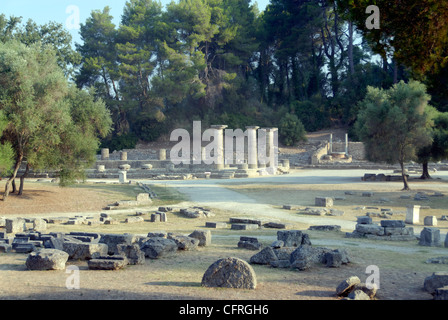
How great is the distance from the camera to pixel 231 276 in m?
6.81

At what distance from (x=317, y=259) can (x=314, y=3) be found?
176 feet

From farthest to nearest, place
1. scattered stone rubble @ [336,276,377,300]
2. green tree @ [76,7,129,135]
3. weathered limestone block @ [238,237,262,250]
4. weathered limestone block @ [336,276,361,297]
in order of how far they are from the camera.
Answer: green tree @ [76,7,129,135], weathered limestone block @ [238,237,262,250], weathered limestone block @ [336,276,361,297], scattered stone rubble @ [336,276,377,300]

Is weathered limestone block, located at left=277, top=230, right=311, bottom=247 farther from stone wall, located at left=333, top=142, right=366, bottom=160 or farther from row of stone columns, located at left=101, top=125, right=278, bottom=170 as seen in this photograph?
stone wall, located at left=333, top=142, right=366, bottom=160

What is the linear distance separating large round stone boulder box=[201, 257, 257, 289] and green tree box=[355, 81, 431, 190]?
22.4 m

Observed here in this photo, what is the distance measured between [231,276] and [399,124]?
23.6 metres

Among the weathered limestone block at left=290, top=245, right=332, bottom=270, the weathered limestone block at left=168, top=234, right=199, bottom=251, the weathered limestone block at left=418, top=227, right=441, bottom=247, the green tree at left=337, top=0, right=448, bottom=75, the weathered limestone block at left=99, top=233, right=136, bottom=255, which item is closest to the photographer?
the weathered limestone block at left=290, top=245, right=332, bottom=270

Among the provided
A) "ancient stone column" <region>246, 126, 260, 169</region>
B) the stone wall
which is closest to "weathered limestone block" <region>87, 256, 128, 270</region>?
"ancient stone column" <region>246, 126, 260, 169</region>

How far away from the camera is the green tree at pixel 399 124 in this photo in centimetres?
2792

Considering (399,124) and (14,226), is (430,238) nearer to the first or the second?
(14,226)

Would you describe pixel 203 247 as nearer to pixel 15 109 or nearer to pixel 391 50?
pixel 391 50

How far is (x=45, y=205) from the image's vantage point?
19984 millimetres

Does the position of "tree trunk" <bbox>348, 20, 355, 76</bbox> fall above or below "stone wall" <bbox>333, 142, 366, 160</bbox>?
above

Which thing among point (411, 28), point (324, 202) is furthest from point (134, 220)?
point (411, 28)

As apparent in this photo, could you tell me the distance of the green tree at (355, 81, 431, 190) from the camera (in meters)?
27.9
